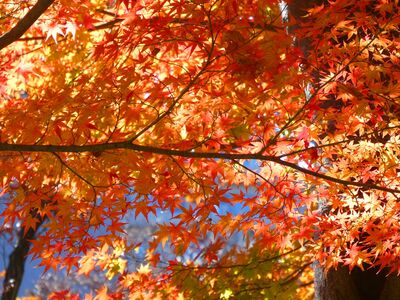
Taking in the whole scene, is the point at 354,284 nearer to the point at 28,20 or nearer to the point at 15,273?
the point at 28,20

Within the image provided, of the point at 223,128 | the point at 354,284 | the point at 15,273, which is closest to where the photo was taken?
the point at 223,128

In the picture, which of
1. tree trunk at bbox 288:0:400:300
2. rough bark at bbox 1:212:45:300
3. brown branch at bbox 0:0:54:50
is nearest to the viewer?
brown branch at bbox 0:0:54:50

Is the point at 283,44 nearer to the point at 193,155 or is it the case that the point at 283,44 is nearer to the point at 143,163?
the point at 193,155

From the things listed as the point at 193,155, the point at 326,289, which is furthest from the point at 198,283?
the point at 193,155

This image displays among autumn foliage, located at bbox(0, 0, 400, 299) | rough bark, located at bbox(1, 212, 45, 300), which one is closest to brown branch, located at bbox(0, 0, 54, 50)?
autumn foliage, located at bbox(0, 0, 400, 299)

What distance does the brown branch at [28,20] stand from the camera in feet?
8.11

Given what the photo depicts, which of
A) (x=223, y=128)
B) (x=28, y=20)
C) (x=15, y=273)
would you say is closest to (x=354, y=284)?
(x=223, y=128)

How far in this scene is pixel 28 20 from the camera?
2.54m

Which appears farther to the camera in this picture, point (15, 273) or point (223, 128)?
point (15, 273)

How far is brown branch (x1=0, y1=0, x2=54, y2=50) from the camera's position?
2.47 meters

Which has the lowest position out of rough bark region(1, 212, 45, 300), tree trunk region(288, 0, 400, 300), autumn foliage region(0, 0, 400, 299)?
tree trunk region(288, 0, 400, 300)

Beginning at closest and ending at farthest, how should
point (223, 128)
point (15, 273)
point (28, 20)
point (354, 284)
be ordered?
point (28, 20)
point (223, 128)
point (354, 284)
point (15, 273)

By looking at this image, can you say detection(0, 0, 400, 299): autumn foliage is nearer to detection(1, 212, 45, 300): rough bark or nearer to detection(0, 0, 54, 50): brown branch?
detection(0, 0, 54, 50): brown branch

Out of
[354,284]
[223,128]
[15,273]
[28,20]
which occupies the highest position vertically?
[15,273]
